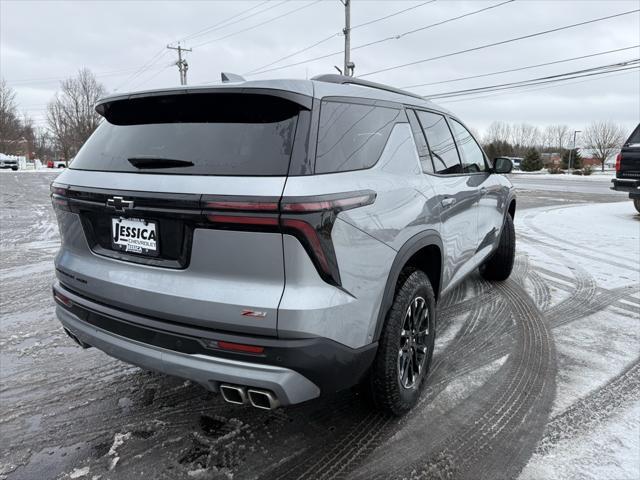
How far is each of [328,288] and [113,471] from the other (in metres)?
1.39

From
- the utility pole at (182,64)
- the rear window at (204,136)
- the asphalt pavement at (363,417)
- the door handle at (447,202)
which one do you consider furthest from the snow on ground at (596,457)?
the utility pole at (182,64)

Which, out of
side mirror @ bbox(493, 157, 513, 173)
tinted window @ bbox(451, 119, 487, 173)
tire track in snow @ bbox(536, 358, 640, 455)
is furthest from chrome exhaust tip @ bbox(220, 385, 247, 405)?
side mirror @ bbox(493, 157, 513, 173)

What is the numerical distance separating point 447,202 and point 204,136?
67.0 inches

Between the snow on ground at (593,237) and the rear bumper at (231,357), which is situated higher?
the rear bumper at (231,357)

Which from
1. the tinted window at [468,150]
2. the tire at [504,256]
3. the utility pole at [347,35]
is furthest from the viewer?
the utility pole at [347,35]

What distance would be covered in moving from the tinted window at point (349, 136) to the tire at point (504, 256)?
3.14m

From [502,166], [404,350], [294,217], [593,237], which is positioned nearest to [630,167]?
[593,237]

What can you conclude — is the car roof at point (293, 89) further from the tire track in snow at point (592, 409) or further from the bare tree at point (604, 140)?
the bare tree at point (604, 140)

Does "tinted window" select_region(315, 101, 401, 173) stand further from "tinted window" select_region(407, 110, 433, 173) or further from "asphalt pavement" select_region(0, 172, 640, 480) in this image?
"asphalt pavement" select_region(0, 172, 640, 480)

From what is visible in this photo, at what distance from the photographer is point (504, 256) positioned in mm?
5203

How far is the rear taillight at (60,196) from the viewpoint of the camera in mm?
2352

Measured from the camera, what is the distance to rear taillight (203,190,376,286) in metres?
1.78

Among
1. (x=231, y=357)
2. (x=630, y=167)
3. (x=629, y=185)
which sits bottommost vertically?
(x=231, y=357)

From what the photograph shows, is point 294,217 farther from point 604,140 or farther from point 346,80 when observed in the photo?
point 604,140
